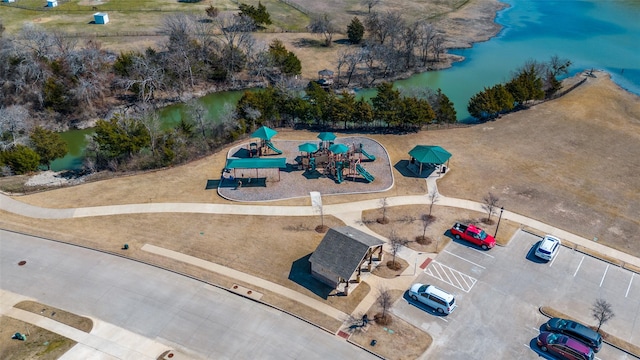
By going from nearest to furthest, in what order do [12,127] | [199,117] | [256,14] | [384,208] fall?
[384,208], [12,127], [199,117], [256,14]

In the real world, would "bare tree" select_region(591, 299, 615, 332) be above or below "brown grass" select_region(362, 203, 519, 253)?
below

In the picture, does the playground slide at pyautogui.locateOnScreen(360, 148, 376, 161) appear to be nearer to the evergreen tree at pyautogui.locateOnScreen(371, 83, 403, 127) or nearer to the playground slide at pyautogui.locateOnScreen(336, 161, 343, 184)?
the playground slide at pyautogui.locateOnScreen(336, 161, 343, 184)

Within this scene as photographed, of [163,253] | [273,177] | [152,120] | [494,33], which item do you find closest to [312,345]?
[163,253]

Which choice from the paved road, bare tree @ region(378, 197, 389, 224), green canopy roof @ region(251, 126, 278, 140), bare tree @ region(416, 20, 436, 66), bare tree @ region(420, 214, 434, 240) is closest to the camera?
the paved road

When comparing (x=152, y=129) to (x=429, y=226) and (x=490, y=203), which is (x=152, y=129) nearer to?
(x=429, y=226)

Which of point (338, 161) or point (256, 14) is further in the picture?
point (256, 14)

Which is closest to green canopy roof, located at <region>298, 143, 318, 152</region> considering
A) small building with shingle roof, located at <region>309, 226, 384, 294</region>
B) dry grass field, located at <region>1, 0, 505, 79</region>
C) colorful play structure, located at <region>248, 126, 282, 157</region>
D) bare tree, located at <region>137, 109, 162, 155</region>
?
colorful play structure, located at <region>248, 126, 282, 157</region>

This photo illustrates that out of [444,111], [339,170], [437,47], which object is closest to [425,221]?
[339,170]
